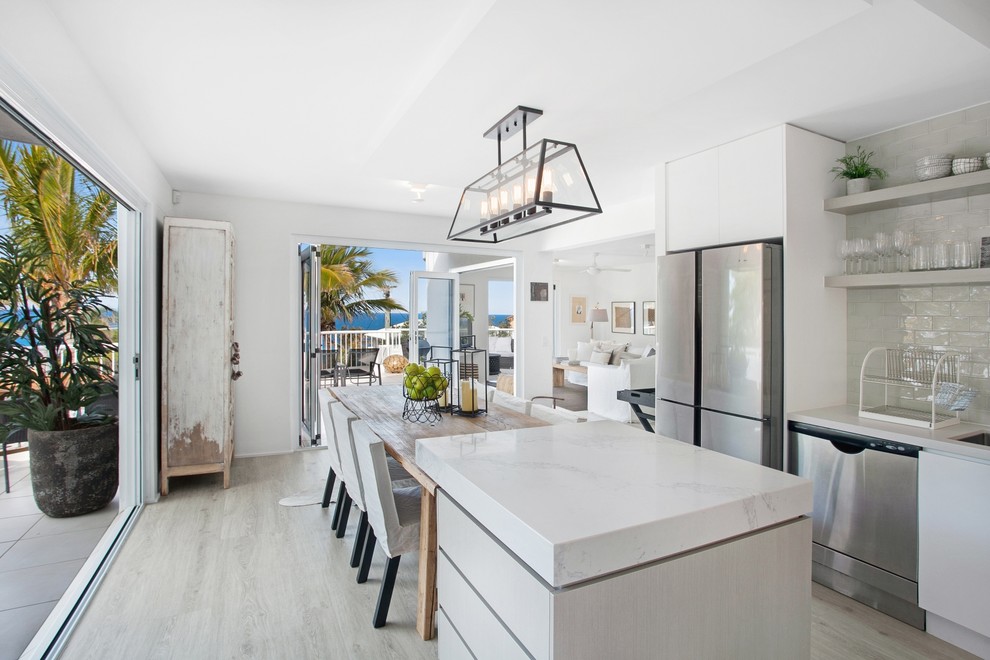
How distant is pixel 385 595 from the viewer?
Answer: 2.16m

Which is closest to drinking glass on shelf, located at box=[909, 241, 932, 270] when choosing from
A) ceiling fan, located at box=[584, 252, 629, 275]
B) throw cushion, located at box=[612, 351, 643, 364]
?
ceiling fan, located at box=[584, 252, 629, 275]

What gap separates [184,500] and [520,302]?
13.1ft

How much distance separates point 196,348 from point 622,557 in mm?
3742

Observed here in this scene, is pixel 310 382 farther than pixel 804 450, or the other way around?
pixel 310 382

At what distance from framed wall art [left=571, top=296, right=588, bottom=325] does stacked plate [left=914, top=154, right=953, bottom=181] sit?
8032mm

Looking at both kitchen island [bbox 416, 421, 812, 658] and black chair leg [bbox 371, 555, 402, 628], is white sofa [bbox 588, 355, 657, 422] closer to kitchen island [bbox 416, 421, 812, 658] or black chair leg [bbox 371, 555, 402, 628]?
black chair leg [bbox 371, 555, 402, 628]

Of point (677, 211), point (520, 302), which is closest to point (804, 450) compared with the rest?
point (677, 211)

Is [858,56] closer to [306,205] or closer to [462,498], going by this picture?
[462,498]

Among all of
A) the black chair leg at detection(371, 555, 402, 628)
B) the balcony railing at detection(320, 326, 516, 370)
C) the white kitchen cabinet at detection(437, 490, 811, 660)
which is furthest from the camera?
the balcony railing at detection(320, 326, 516, 370)

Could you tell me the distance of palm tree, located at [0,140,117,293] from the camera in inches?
68.7

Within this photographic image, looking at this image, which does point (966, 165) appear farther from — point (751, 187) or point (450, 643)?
point (450, 643)

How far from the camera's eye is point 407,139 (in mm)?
3025

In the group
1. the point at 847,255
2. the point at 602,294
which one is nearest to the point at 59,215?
the point at 847,255

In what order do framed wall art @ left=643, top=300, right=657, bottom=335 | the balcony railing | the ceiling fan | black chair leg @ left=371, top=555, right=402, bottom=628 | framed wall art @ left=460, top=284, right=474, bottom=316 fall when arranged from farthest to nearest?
framed wall art @ left=643, top=300, right=657, bottom=335 → the balcony railing → framed wall art @ left=460, top=284, right=474, bottom=316 → the ceiling fan → black chair leg @ left=371, top=555, right=402, bottom=628
